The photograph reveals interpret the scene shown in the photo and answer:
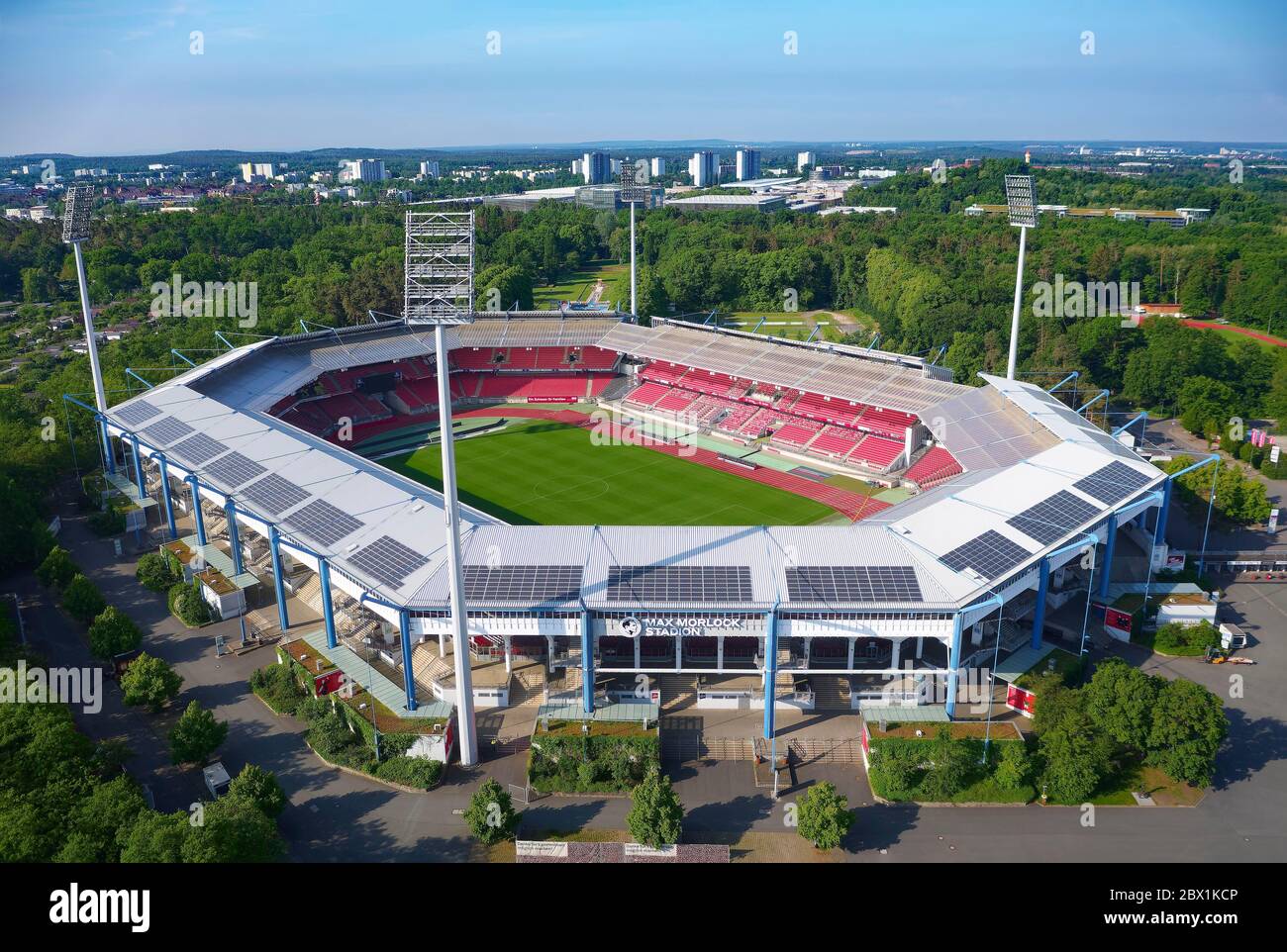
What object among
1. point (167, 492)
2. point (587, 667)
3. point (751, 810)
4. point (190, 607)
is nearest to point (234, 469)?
point (167, 492)

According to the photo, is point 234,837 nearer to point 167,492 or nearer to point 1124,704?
point 1124,704

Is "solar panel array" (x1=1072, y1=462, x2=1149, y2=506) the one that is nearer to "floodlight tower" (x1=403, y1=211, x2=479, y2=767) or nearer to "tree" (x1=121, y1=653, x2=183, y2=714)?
"floodlight tower" (x1=403, y1=211, x2=479, y2=767)

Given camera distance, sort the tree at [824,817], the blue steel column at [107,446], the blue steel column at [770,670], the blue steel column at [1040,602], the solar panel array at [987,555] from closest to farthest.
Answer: the tree at [824,817] → the blue steel column at [770,670] → the solar panel array at [987,555] → the blue steel column at [1040,602] → the blue steel column at [107,446]

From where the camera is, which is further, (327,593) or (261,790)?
(327,593)

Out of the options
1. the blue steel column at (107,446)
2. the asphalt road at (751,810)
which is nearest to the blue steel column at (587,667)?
the asphalt road at (751,810)

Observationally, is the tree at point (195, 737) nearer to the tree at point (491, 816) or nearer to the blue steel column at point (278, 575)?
the blue steel column at point (278, 575)

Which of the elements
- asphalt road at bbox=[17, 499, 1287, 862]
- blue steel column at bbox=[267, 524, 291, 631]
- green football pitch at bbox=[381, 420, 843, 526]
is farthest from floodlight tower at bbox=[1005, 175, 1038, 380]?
blue steel column at bbox=[267, 524, 291, 631]
